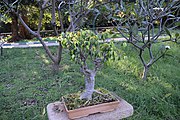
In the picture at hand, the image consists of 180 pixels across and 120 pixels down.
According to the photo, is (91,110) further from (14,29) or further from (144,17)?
(14,29)

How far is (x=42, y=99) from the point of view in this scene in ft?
6.33

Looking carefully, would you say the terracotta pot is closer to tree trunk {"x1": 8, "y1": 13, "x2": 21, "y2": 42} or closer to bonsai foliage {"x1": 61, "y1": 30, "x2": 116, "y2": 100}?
bonsai foliage {"x1": 61, "y1": 30, "x2": 116, "y2": 100}

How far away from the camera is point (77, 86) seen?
7.14 ft

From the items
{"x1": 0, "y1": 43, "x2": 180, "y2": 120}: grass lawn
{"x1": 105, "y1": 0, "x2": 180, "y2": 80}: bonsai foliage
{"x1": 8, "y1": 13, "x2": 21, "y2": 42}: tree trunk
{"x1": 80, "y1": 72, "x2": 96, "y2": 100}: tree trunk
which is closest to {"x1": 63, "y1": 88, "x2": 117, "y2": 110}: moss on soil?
{"x1": 80, "y1": 72, "x2": 96, "y2": 100}: tree trunk

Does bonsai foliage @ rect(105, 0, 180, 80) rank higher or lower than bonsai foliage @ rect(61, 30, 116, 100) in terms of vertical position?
higher

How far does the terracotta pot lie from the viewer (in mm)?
933

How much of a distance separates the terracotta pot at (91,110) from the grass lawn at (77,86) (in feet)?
0.95

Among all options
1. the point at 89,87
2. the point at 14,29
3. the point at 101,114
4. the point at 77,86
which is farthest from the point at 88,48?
the point at 14,29

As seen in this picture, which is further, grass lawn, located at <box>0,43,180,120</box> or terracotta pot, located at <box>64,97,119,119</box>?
grass lawn, located at <box>0,43,180,120</box>

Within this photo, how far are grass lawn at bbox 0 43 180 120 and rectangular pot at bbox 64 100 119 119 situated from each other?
0.95ft

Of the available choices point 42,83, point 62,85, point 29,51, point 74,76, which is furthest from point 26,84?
point 29,51

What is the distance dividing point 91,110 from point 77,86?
4.01ft

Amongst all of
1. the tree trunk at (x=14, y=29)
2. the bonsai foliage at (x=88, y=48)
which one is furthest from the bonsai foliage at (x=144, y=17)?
the tree trunk at (x=14, y=29)

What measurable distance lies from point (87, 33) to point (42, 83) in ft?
4.81
